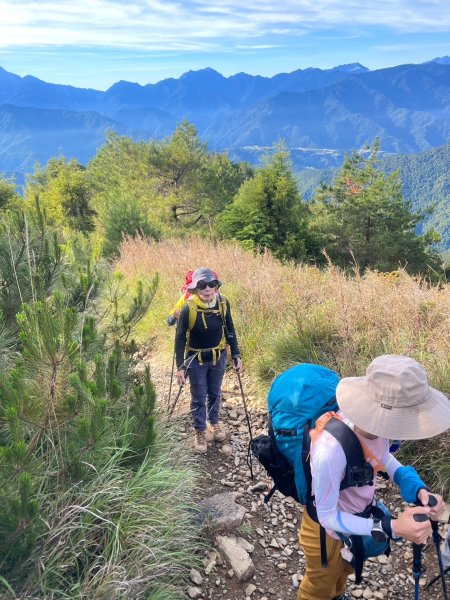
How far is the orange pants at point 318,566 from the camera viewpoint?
201cm

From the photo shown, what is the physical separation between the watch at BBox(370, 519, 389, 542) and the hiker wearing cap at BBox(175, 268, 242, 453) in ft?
6.53

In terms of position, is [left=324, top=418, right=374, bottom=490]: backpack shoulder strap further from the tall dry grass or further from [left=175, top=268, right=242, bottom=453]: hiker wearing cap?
the tall dry grass

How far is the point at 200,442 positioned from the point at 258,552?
1.11 metres

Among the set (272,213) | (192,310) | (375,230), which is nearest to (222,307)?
(192,310)

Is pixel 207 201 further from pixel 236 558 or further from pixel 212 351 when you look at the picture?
pixel 236 558

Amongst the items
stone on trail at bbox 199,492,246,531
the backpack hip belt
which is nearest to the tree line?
the backpack hip belt

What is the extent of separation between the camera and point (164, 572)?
89.1 inches

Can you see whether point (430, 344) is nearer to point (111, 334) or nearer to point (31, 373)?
point (111, 334)

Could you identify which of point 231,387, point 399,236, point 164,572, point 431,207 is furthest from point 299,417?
point 431,207

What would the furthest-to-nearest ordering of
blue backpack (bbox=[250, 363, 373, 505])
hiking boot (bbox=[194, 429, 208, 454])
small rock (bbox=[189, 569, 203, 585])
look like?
hiking boot (bbox=[194, 429, 208, 454]) → small rock (bbox=[189, 569, 203, 585]) → blue backpack (bbox=[250, 363, 373, 505])

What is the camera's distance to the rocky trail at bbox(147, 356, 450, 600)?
8.47 feet

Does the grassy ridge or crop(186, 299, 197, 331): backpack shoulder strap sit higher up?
crop(186, 299, 197, 331): backpack shoulder strap

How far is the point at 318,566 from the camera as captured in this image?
2.06 meters

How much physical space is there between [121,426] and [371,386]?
5.33 ft
